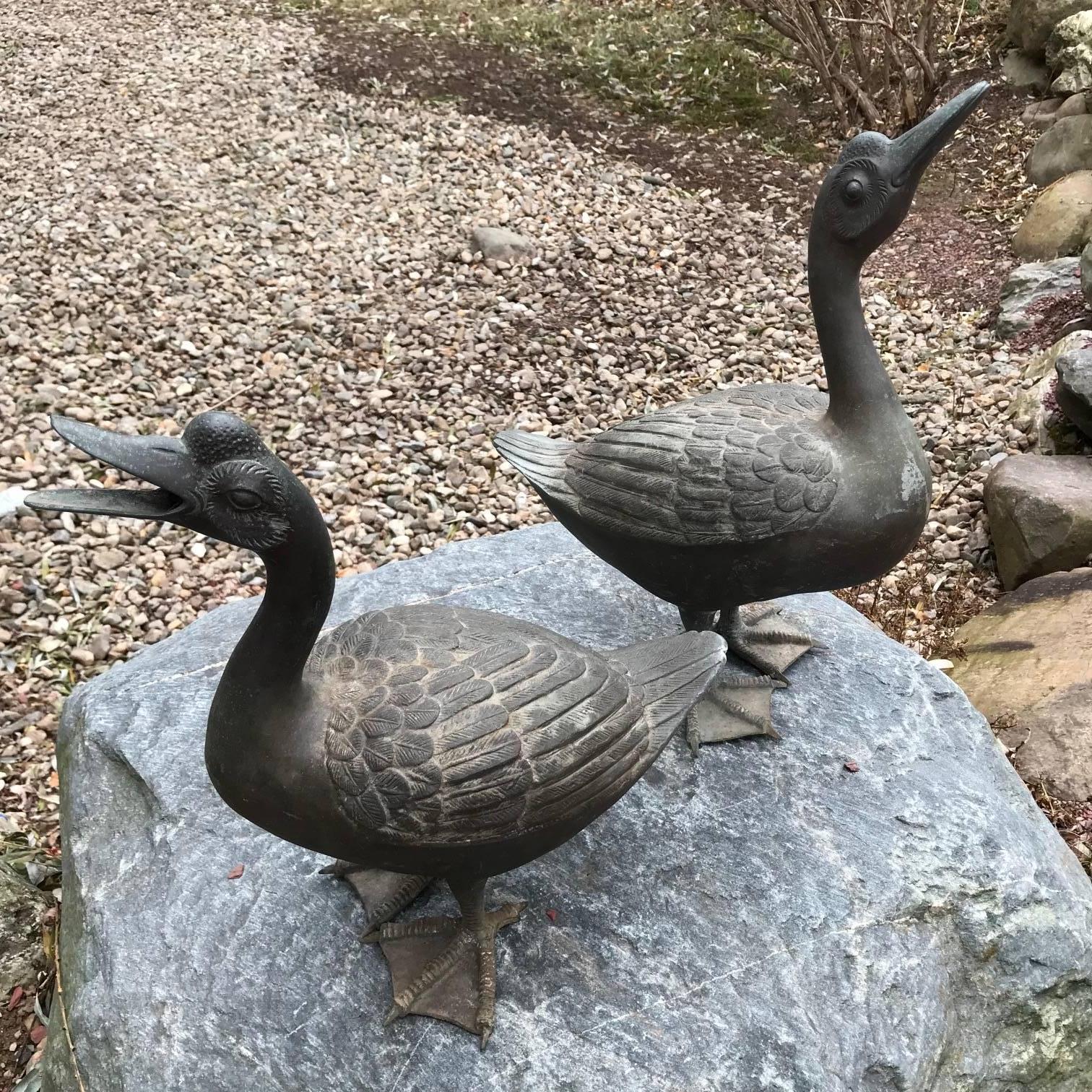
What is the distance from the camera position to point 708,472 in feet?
7.43

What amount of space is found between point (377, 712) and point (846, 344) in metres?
1.29

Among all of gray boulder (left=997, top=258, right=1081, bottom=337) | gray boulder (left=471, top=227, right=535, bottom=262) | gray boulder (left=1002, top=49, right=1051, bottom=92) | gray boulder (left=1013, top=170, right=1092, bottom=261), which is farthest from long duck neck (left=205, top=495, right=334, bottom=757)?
gray boulder (left=1002, top=49, right=1051, bottom=92)

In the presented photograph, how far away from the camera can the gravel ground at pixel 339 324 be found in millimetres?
3992

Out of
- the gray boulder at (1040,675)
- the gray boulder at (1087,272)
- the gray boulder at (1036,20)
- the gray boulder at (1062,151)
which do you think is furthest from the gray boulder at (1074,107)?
the gray boulder at (1040,675)

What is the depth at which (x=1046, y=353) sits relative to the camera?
4695 mm

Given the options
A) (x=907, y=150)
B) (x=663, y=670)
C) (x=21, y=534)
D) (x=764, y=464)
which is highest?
(x=907, y=150)

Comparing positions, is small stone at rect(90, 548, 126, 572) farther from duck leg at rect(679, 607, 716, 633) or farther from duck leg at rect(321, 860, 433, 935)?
duck leg at rect(679, 607, 716, 633)

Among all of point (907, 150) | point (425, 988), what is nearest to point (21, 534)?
point (425, 988)

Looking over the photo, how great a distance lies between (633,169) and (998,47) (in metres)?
2.96

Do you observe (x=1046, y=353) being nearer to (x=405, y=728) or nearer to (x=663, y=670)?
(x=663, y=670)

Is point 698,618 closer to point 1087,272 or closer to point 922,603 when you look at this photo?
point 922,603

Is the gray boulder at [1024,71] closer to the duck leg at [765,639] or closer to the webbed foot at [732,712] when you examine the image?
the duck leg at [765,639]

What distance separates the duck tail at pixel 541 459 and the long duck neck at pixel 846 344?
62 centimetres

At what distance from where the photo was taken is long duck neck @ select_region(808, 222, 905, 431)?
2.30 metres
